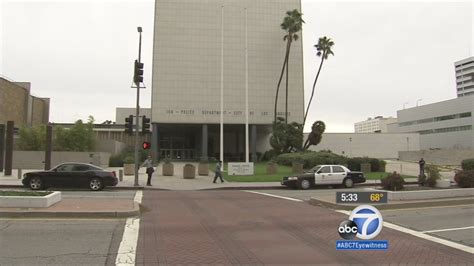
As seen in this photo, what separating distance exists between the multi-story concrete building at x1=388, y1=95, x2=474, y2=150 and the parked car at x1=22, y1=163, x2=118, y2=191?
82.6 meters

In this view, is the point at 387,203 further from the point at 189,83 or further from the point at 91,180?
the point at 189,83

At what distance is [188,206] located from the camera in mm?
16703

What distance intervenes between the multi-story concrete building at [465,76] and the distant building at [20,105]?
81.3 metres

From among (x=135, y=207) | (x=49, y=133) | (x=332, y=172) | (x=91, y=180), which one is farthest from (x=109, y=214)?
(x=49, y=133)

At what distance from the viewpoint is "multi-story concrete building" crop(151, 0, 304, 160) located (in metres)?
66.4

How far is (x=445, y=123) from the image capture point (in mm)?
98875

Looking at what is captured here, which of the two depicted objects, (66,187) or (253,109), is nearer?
(66,187)

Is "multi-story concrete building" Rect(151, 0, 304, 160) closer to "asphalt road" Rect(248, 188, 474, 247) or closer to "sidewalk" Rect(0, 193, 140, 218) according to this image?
"asphalt road" Rect(248, 188, 474, 247)

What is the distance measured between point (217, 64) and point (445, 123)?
57021 mm

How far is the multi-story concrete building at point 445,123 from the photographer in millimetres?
91875

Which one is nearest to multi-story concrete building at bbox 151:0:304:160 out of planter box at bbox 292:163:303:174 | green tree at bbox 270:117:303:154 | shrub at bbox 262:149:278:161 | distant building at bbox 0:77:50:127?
shrub at bbox 262:149:278:161

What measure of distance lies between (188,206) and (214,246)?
7463 mm

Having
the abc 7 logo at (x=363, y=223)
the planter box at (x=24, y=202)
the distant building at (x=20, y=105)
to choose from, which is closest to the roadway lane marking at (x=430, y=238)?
the abc 7 logo at (x=363, y=223)

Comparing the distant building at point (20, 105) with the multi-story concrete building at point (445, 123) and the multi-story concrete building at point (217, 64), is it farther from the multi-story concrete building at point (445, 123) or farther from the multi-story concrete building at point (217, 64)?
the multi-story concrete building at point (445, 123)
